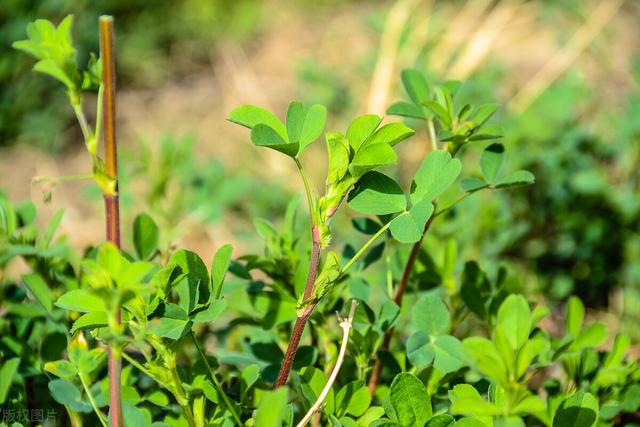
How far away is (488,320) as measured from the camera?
106cm

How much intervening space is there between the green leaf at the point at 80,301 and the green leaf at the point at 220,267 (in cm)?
13

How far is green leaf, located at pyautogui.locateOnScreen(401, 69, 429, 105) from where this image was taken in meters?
1.04

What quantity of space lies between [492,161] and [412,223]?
22cm

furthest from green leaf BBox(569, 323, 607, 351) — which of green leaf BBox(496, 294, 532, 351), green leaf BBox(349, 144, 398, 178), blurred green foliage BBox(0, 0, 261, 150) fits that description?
blurred green foliage BBox(0, 0, 261, 150)

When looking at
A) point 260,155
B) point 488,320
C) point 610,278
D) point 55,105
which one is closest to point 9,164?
point 55,105

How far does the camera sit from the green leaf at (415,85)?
1.04 meters

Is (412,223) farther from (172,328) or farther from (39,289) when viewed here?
(39,289)

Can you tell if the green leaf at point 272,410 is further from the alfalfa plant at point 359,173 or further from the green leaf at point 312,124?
the green leaf at point 312,124

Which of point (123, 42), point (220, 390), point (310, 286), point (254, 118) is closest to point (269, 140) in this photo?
point (254, 118)

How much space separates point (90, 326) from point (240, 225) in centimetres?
179

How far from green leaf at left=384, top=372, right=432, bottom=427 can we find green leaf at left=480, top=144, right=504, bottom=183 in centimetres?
29

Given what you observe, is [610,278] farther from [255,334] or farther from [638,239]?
[255,334]

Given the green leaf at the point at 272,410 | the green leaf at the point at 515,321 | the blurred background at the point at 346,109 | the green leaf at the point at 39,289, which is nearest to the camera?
the green leaf at the point at 272,410

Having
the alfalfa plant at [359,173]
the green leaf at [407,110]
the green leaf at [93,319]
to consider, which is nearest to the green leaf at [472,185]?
the alfalfa plant at [359,173]
